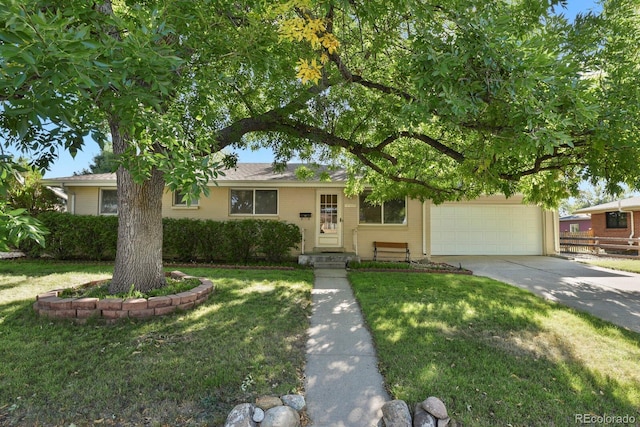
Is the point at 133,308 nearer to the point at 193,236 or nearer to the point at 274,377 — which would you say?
the point at 274,377

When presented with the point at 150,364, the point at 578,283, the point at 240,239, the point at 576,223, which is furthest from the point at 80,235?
the point at 576,223

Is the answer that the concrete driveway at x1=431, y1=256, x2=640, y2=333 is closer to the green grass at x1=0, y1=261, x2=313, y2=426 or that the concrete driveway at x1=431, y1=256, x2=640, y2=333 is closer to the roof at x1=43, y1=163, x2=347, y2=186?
the green grass at x1=0, y1=261, x2=313, y2=426

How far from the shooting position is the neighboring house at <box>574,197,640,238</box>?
17844 millimetres

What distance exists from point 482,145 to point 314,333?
11.5ft

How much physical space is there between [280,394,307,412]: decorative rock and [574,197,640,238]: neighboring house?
2192 cm

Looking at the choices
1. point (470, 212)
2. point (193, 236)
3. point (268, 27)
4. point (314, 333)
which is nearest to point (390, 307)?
point (314, 333)

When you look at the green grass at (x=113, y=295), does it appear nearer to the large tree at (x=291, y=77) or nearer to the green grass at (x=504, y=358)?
the large tree at (x=291, y=77)

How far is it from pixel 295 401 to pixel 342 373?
0.74 m

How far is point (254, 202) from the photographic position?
39.6ft

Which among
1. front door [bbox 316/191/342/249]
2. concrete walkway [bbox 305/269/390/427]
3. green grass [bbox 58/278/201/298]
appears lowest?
concrete walkway [bbox 305/269/390/427]

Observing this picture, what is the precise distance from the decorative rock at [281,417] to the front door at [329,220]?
926 cm

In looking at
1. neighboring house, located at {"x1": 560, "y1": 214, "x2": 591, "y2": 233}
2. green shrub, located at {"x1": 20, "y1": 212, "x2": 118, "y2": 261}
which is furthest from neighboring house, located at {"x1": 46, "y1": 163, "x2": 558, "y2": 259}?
neighboring house, located at {"x1": 560, "y1": 214, "x2": 591, "y2": 233}

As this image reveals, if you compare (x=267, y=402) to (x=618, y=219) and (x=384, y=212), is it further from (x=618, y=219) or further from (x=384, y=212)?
(x=618, y=219)

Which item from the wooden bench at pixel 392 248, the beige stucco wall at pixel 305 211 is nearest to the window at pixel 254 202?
the beige stucco wall at pixel 305 211
